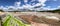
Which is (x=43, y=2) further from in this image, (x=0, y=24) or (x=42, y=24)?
(x=0, y=24)

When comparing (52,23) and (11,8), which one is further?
(11,8)

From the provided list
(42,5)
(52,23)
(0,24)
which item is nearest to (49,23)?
(52,23)

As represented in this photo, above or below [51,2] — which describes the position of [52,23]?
below

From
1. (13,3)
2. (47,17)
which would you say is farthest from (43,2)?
(13,3)

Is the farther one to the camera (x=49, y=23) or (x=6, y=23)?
(x=6, y=23)

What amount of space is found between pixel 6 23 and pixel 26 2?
0.34m

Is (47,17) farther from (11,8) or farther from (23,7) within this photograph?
(11,8)

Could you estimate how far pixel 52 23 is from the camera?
1.56m

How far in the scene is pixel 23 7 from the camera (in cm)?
164

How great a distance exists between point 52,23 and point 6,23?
53cm

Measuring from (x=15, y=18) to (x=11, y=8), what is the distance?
0.40ft

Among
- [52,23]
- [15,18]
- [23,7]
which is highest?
[23,7]

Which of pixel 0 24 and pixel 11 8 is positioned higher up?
pixel 11 8

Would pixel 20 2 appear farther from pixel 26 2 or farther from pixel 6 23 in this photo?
pixel 6 23
